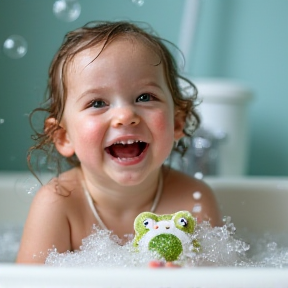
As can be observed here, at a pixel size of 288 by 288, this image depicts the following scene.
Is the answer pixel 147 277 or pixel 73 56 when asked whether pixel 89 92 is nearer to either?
pixel 73 56

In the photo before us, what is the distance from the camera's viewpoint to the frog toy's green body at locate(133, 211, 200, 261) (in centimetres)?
92

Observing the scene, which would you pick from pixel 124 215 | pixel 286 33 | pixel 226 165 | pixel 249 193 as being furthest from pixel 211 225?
pixel 286 33

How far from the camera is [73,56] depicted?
3.73ft

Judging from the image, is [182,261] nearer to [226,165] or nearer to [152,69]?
[152,69]

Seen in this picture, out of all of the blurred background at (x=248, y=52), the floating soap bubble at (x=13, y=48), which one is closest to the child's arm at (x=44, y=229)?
the floating soap bubble at (x=13, y=48)

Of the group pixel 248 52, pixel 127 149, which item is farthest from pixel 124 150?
pixel 248 52

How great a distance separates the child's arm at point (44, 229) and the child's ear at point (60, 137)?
87 mm

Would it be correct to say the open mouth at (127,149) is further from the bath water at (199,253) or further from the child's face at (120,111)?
the bath water at (199,253)

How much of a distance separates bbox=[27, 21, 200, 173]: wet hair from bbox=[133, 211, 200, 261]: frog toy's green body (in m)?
0.30

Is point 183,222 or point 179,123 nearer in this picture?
point 183,222

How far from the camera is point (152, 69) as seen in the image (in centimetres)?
112

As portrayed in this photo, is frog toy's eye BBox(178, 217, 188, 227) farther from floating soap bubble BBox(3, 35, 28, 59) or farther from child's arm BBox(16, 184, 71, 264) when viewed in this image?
floating soap bubble BBox(3, 35, 28, 59)

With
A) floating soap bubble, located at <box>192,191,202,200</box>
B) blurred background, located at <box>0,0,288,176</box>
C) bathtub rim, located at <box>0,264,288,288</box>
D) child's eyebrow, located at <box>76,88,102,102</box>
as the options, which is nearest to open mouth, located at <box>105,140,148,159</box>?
child's eyebrow, located at <box>76,88,102,102</box>

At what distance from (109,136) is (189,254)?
0.85ft
